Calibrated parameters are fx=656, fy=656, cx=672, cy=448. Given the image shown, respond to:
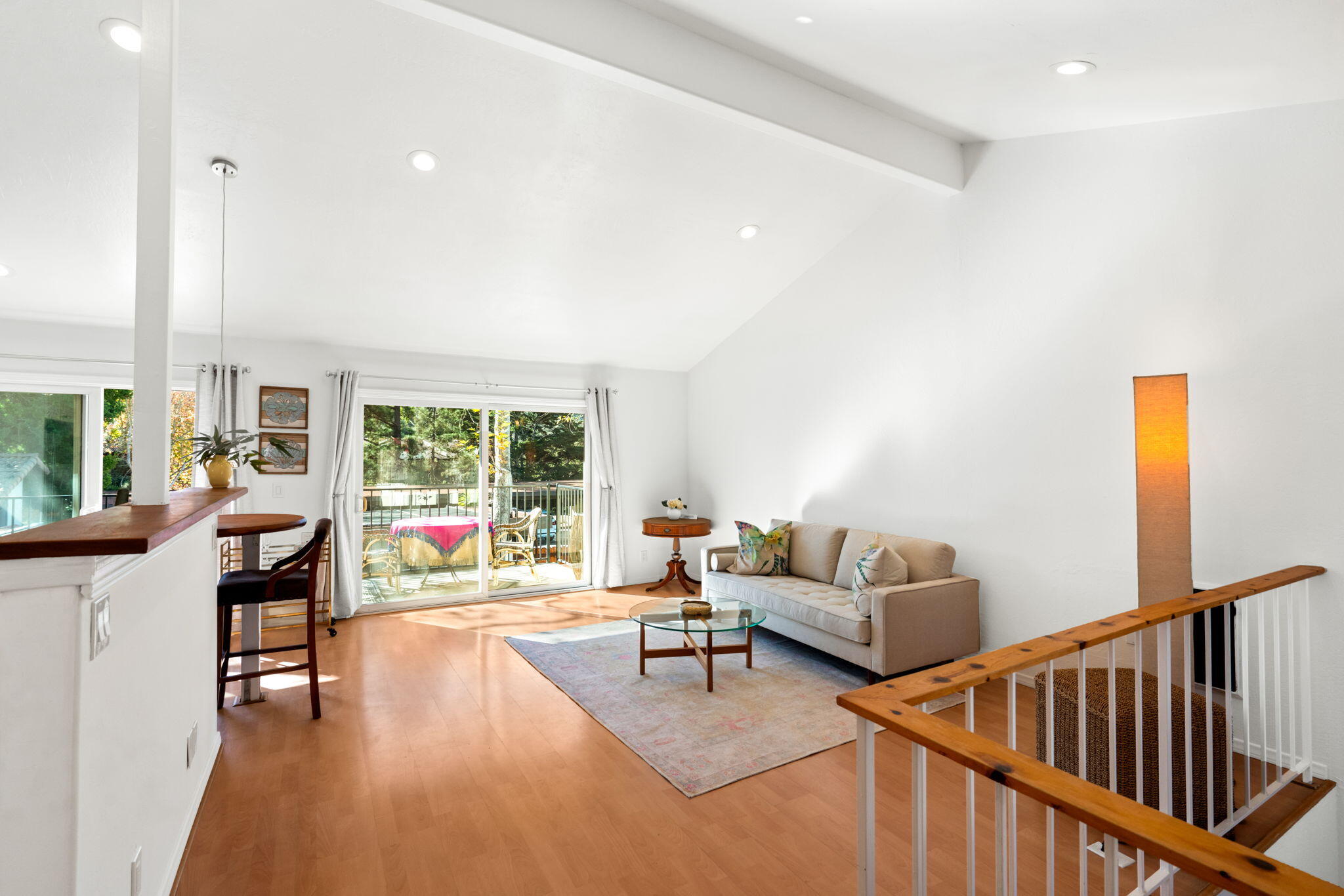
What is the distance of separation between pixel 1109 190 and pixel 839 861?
3.44m

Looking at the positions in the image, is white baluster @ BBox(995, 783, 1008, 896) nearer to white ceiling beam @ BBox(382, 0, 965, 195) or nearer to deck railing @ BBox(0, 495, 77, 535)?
white ceiling beam @ BBox(382, 0, 965, 195)

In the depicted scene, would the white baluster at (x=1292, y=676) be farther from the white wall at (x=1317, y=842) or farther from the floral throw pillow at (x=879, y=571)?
the floral throw pillow at (x=879, y=571)

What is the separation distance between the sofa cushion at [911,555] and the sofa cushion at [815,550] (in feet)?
0.33

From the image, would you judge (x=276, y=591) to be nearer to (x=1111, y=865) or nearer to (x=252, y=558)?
(x=252, y=558)

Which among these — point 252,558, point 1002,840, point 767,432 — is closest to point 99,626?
point 1002,840

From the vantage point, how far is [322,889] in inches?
82.0

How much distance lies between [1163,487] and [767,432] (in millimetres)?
3339

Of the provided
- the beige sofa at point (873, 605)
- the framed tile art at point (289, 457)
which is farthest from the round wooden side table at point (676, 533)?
the framed tile art at point (289, 457)

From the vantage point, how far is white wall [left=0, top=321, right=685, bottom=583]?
4.63 m

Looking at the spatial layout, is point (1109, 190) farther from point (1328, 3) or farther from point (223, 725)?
point (223, 725)

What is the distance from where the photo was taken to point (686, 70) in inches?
112

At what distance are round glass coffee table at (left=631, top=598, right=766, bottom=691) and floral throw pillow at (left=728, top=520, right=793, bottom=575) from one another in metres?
0.57

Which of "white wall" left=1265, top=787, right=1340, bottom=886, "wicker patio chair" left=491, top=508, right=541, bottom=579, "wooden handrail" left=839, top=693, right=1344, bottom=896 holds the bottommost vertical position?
"white wall" left=1265, top=787, right=1340, bottom=886

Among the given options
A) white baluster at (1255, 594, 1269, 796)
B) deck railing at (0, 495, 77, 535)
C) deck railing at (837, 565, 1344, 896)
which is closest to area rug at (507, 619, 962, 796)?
deck railing at (837, 565, 1344, 896)
